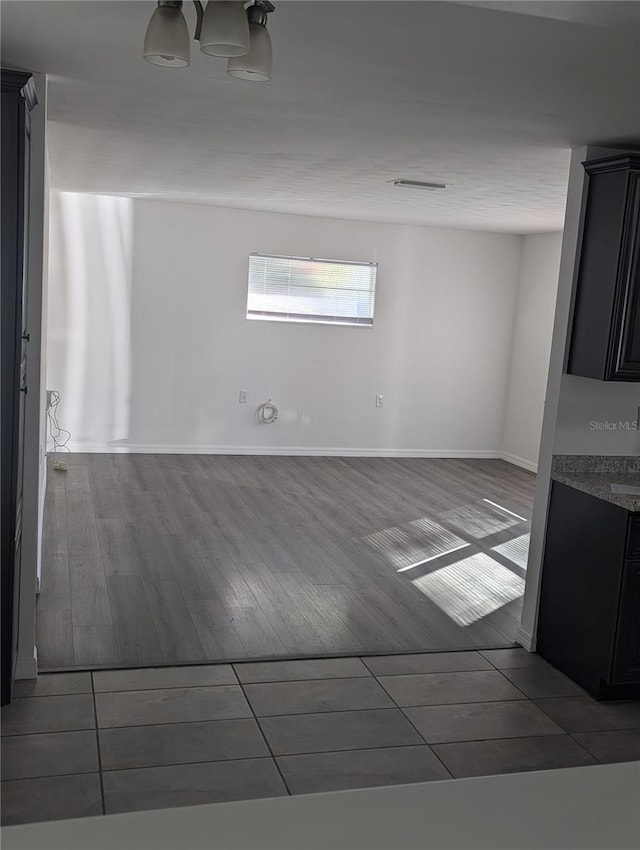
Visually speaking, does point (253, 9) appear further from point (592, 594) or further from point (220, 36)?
point (592, 594)

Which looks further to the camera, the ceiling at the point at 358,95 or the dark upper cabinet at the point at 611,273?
the dark upper cabinet at the point at 611,273

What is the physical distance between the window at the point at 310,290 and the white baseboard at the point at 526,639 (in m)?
4.78

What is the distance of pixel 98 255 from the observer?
7637 millimetres

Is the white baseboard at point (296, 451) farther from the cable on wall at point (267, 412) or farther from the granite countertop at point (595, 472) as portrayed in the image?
the granite countertop at point (595, 472)

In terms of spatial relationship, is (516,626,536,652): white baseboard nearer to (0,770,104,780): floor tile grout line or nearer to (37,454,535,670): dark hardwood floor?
(37,454,535,670): dark hardwood floor

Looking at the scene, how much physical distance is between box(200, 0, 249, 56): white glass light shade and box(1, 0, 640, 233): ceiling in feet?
1.45

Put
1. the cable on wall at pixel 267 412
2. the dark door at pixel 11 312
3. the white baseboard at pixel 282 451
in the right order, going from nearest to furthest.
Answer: the dark door at pixel 11 312 → the white baseboard at pixel 282 451 → the cable on wall at pixel 267 412

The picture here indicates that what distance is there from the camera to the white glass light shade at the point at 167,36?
187cm

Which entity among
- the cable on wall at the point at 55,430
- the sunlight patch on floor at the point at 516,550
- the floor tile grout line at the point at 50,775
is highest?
the cable on wall at the point at 55,430

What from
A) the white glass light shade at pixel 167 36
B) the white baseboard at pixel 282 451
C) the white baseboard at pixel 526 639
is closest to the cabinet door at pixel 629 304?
the white baseboard at pixel 526 639

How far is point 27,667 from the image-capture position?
3.32m

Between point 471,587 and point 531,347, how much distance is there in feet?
14.0

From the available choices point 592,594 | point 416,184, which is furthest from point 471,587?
point 416,184

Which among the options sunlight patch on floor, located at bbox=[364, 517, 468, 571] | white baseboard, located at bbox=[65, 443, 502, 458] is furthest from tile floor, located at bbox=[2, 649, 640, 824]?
white baseboard, located at bbox=[65, 443, 502, 458]
